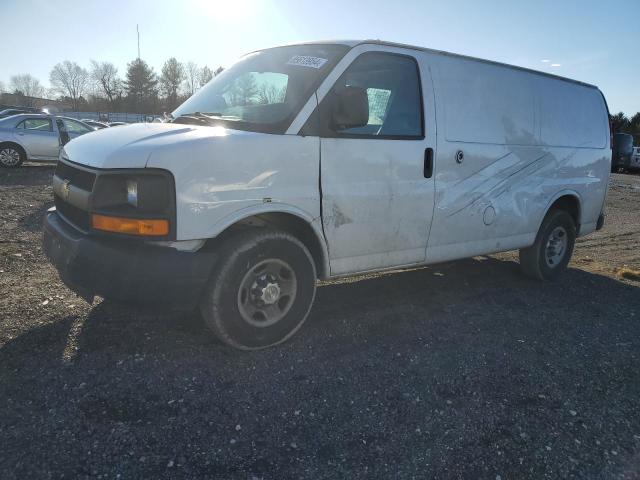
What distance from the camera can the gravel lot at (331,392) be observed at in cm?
224

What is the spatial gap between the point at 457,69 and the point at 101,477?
3.94 metres

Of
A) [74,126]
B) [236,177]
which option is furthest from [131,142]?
[74,126]

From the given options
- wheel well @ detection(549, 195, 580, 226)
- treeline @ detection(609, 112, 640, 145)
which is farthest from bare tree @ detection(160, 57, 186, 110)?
wheel well @ detection(549, 195, 580, 226)

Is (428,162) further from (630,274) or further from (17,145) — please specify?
(17,145)

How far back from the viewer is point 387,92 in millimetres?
3713

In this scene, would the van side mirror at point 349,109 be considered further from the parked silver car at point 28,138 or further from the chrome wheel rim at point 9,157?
the chrome wheel rim at point 9,157

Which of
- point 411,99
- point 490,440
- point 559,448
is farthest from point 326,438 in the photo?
point 411,99

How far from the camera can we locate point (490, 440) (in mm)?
2457

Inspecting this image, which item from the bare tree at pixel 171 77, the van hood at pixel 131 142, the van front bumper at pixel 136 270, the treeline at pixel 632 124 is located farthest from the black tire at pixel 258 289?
the bare tree at pixel 171 77

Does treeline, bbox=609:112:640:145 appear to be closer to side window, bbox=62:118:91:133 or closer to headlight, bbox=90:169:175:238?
side window, bbox=62:118:91:133

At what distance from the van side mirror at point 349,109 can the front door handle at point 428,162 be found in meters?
0.78

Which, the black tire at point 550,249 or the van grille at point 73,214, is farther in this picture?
the black tire at point 550,249

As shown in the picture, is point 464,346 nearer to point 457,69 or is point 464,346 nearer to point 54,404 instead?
point 457,69

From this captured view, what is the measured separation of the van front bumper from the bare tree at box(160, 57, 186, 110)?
262 feet
